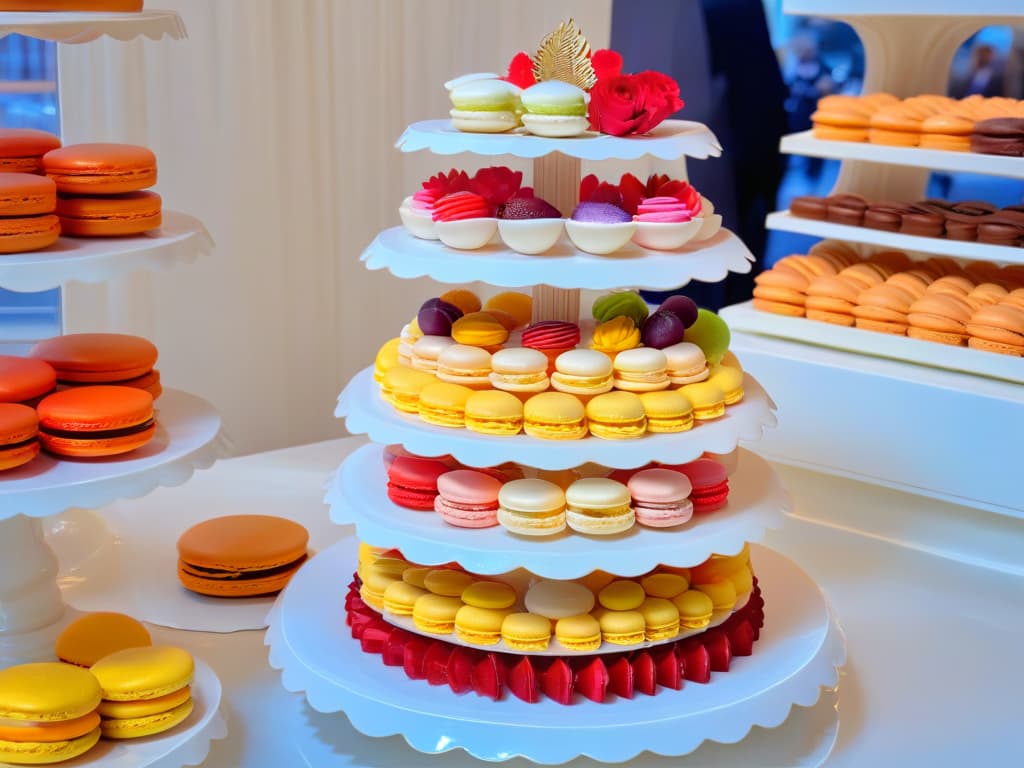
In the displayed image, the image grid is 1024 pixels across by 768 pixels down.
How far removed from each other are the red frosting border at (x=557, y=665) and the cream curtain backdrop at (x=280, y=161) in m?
1.63

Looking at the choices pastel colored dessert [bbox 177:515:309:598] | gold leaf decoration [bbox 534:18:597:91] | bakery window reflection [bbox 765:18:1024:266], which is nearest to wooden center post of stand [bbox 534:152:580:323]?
gold leaf decoration [bbox 534:18:597:91]

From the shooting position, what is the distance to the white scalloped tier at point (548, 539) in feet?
6.08

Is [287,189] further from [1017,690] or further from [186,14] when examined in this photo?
[1017,690]

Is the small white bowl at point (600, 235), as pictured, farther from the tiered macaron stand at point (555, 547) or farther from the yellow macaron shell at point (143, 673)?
the yellow macaron shell at point (143, 673)

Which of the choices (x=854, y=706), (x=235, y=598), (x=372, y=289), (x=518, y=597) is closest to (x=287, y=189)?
(x=372, y=289)

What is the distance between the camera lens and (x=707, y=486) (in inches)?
78.9

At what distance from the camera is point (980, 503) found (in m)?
2.82

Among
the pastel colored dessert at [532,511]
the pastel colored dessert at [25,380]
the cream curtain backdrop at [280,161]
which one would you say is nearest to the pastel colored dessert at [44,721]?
the pastel colored dessert at [25,380]

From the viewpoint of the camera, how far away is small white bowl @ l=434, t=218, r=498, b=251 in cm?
187

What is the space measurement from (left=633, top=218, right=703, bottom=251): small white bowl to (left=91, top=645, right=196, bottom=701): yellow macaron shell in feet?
3.13

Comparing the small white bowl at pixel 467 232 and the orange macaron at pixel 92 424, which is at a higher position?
the small white bowl at pixel 467 232

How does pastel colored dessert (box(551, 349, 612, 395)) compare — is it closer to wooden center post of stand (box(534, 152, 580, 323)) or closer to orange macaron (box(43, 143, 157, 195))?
wooden center post of stand (box(534, 152, 580, 323))

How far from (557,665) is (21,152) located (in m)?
1.20

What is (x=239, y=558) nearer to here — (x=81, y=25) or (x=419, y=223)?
(x=419, y=223)
